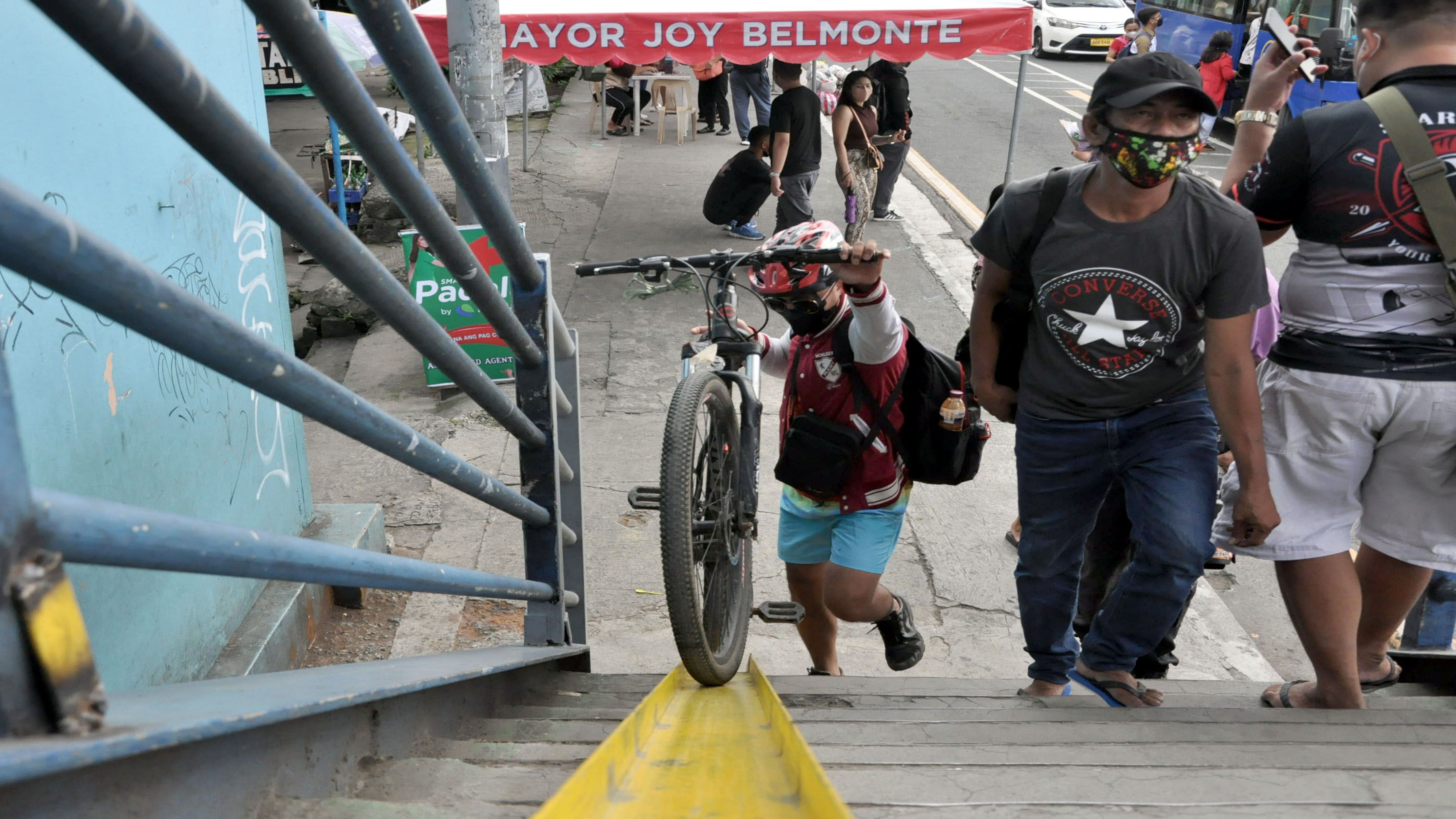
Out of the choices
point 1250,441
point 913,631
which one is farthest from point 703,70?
point 1250,441

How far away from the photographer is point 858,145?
31.9 feet

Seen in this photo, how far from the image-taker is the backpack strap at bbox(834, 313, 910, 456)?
141 inches

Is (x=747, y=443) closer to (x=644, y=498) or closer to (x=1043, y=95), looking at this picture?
(x=644, y=498)

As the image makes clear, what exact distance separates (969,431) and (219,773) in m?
2.68

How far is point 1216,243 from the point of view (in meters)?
2.74

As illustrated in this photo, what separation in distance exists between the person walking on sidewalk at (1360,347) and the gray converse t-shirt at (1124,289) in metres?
→ 0.18

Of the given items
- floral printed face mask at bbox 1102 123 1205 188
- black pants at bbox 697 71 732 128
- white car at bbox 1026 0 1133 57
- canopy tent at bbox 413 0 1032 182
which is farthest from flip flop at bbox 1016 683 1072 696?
white car at bbox 1026 0 1133 57

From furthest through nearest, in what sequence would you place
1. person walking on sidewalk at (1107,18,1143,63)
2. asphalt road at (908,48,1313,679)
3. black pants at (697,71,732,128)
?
person walking on sidewalk at (1107,18,1143,63), black pants at (697,71,732,128), asphalt road at (908,48,1313,679)

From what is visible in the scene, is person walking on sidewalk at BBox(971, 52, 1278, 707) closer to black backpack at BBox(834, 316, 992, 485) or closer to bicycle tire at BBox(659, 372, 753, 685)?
black backpack at BBox(834, 316, 992, 485)

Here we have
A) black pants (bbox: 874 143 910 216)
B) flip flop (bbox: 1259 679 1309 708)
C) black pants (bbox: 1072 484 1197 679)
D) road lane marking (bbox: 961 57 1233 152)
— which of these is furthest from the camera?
road lane marking (bbox: 961 57 1233 152)

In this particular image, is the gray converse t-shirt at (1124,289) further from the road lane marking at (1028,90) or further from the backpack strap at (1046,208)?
the road lane marking at (1028,90)

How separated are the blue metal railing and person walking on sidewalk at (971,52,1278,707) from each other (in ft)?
4.46

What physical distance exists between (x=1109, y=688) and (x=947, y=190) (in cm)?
1006

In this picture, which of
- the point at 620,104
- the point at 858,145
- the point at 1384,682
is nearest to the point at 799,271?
the point at 1384,682
